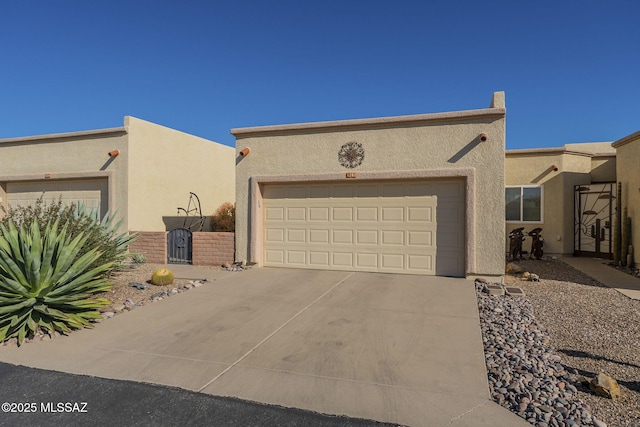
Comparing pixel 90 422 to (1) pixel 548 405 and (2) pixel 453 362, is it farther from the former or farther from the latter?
(1) pixel 548 405

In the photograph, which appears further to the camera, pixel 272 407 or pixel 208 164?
pixel 208 164

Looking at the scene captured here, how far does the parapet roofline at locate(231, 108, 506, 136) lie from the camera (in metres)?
8.75

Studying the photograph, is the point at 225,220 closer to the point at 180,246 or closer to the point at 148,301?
the point at 180,246

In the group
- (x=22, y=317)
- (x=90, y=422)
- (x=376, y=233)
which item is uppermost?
(x=376, y=233)

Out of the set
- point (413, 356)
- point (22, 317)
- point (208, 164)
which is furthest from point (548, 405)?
point (208, 164)

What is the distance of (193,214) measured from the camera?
14992mm

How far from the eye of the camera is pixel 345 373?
4.03 m

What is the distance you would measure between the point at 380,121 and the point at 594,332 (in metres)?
6.17

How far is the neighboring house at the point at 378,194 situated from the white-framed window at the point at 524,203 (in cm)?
571

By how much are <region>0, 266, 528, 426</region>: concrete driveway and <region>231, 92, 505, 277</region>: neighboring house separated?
198 cm

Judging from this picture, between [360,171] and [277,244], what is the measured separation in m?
3.07

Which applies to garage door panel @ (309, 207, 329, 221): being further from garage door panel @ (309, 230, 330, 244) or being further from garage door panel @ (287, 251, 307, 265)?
garage door panel @ (287, 251, 307, 265)

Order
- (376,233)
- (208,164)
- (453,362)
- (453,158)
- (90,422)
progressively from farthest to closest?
(208,164) < (376,233) < (453,158) < (453,362) < (90,422)

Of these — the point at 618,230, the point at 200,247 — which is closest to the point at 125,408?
the point at 200,247
